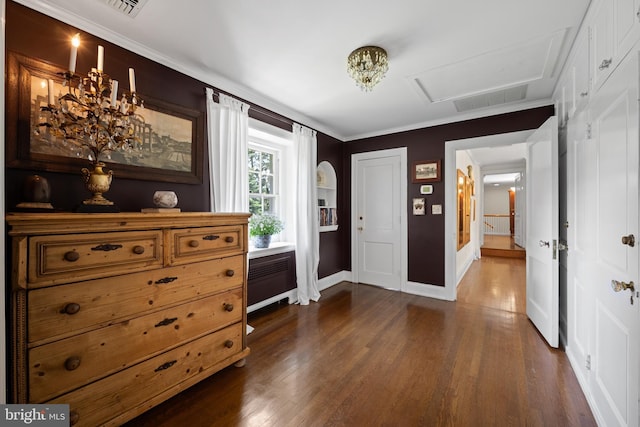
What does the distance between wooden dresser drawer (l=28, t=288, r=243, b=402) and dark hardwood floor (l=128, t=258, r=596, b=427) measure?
0.43m

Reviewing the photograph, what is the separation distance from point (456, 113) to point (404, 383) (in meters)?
3.31

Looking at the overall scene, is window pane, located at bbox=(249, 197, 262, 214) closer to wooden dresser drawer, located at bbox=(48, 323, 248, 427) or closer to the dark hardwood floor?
the dark hardwood floor

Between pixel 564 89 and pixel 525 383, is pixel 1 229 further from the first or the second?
pixel 564 89

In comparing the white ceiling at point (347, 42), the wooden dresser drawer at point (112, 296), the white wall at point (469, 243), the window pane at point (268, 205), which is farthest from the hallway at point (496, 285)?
the wooden dresser drawer at point (112, 296)

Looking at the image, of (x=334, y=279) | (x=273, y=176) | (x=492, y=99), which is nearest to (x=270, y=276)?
(x=273, y=176)

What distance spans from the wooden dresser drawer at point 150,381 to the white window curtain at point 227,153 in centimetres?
123

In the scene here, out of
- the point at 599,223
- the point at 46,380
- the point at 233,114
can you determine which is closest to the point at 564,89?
the point at 599,223

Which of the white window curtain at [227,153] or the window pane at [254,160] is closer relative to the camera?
the white window curtain at [227,153]

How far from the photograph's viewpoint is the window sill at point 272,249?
306 cm

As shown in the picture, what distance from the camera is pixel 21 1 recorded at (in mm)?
1594

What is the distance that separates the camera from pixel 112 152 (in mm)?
1918

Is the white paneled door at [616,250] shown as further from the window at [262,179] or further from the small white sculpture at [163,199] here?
the window at [262,179]

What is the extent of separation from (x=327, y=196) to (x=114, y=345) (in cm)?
346

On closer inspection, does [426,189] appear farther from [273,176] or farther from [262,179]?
[262,179]
